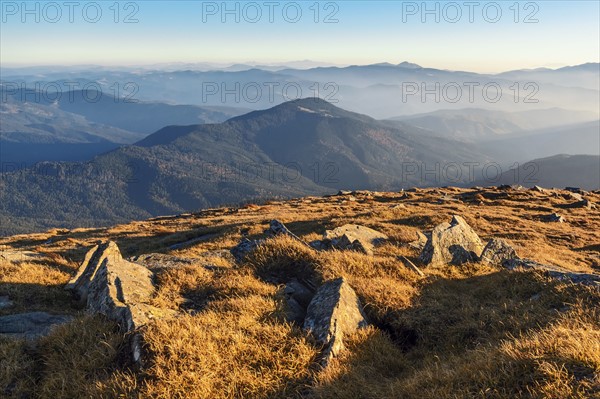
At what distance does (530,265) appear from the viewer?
12.4 meters

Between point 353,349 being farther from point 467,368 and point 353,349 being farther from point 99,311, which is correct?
point 99,311

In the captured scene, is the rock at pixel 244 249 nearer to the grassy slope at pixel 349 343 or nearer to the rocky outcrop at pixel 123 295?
the grassy slope at pixel 349 343

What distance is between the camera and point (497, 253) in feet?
47.6

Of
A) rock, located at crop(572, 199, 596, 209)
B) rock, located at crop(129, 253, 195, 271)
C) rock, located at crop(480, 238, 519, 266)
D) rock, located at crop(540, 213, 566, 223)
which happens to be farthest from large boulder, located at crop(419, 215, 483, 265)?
rock, located at crop(572, 199, 596, 209)

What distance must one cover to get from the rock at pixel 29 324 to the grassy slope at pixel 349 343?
2.99 feet

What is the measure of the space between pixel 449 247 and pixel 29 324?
1360cm

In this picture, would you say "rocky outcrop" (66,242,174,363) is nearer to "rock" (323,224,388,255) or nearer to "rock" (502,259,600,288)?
"rock" (323,224,388,255)

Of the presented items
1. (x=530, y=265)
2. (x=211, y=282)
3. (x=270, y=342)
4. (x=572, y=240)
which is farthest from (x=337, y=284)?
(x=572, y=240)

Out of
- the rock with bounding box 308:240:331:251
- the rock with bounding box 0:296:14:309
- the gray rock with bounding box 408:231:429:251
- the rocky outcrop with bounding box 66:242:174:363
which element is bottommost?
the rock with bounding box 0:296:14:309

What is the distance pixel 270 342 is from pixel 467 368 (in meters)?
3.63

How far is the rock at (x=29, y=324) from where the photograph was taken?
8.84 m

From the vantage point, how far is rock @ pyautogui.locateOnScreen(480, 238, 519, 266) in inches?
556

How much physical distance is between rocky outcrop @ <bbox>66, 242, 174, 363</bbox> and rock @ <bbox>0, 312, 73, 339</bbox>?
2.74 feet

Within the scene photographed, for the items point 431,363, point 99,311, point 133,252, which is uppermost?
point 99,311
